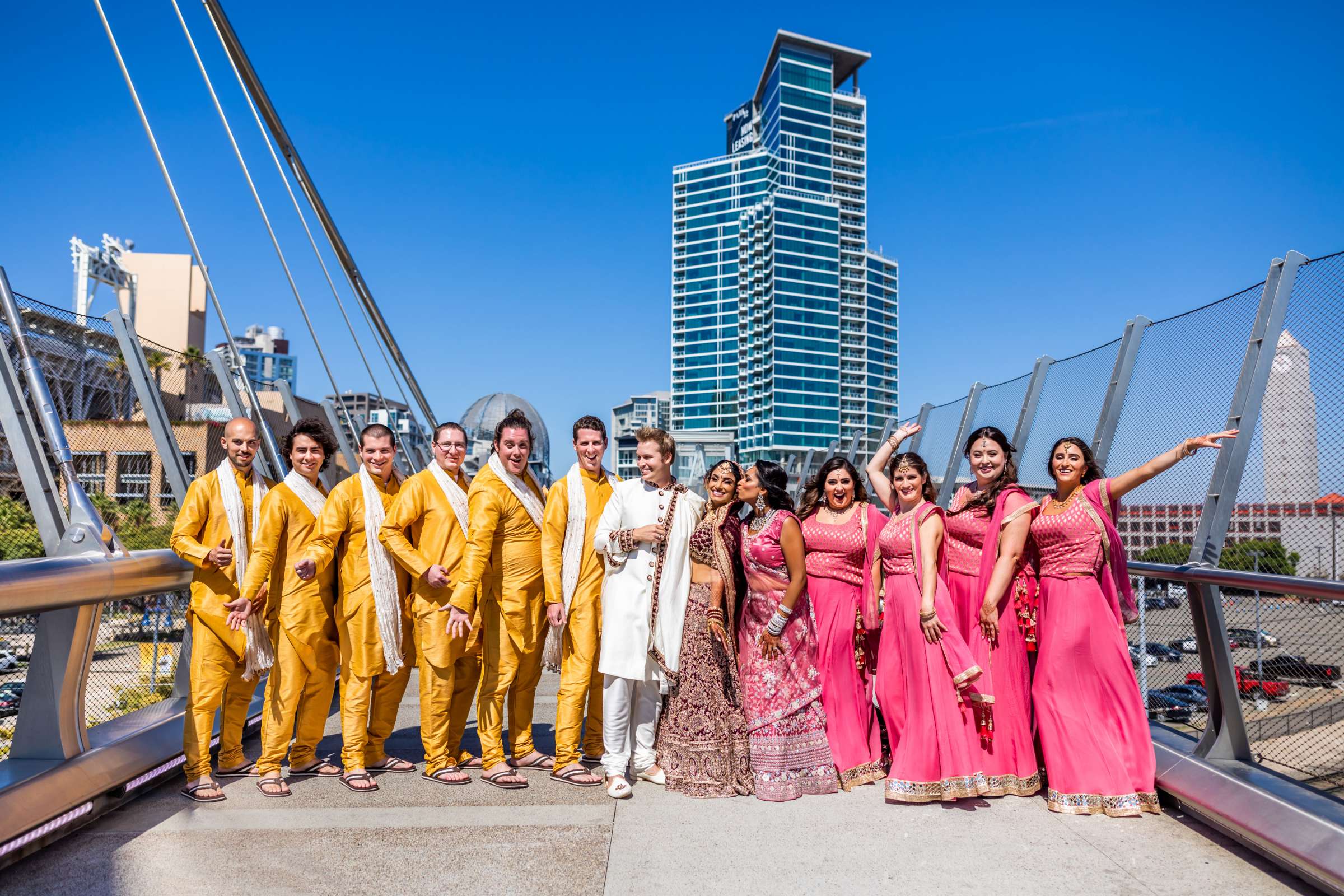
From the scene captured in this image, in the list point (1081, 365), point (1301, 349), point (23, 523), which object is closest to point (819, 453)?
point (1081, 365)

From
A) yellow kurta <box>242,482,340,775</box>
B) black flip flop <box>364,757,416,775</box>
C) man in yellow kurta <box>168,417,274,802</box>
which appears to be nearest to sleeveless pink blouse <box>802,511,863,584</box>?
black flip flop <box>364,757,416,775</box>

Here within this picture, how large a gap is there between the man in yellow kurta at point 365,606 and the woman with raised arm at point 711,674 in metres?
1.41

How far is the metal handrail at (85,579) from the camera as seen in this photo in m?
2.86

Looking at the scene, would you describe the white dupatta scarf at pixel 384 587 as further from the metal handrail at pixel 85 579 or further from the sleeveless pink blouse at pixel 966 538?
the sleeveless pink blouse at pixel 966 538

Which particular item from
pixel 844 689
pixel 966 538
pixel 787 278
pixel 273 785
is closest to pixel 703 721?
pixel 844 689

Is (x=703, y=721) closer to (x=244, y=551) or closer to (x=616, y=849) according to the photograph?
(x=616, y=849)

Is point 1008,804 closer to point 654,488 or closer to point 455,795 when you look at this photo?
point 654,488

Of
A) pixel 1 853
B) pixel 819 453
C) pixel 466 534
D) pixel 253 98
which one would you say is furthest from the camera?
pixel 819 453

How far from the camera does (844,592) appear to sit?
173 inches

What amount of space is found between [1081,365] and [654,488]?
112 inches

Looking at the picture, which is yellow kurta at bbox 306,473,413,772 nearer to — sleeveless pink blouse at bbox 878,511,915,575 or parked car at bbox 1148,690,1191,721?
sleeveless pink blouse at bbox 878,511,915,575

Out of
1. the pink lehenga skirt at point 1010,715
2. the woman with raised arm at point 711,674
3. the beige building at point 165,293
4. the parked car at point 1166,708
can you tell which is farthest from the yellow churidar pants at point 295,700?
the beige building at point 165,293

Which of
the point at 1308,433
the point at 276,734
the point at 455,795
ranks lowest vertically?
the point at 455,795

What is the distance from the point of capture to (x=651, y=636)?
3.99 metres
